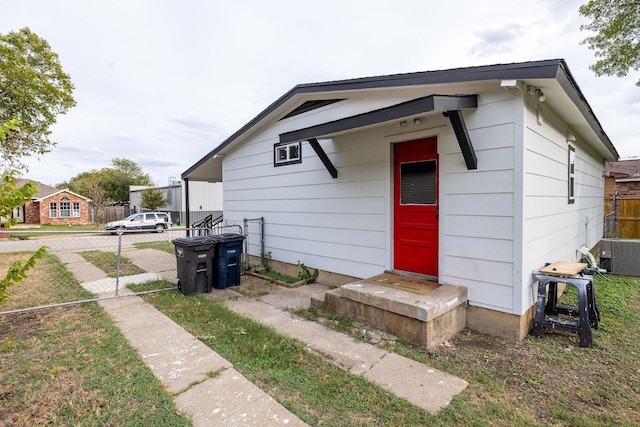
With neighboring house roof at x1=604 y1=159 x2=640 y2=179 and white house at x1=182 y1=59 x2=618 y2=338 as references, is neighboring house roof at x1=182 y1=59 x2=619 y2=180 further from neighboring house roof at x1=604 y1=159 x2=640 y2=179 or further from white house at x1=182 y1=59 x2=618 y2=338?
neighboring house roof at x1=604 y1=159 x2=640 y2=179

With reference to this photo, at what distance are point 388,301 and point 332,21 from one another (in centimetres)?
734

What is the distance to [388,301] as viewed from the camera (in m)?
3.60

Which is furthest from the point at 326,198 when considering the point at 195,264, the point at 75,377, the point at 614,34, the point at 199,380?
the point at 614,34

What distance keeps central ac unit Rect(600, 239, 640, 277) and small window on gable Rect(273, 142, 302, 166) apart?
685 centimetres

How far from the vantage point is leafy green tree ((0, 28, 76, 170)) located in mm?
12117

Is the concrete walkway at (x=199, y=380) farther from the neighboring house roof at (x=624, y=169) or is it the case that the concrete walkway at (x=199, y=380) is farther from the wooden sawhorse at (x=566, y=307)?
the neighboring house roof at (x=624, y=169)

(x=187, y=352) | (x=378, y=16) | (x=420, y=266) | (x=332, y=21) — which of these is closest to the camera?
(x=187, y=352)

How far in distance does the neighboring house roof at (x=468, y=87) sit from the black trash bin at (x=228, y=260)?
275cm

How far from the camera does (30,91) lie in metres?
12.7

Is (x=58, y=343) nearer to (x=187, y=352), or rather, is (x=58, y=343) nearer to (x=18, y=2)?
(x=187, y=352)

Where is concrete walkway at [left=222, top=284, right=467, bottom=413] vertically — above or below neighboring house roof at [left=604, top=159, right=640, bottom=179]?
below

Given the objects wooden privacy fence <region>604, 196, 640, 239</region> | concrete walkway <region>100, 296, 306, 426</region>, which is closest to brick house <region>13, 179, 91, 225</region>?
concrete walkway <region>100, 296, 306, 426</region>

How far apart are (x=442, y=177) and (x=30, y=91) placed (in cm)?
1686

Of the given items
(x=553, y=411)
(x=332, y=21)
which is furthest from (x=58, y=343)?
(x=332, y=21)
